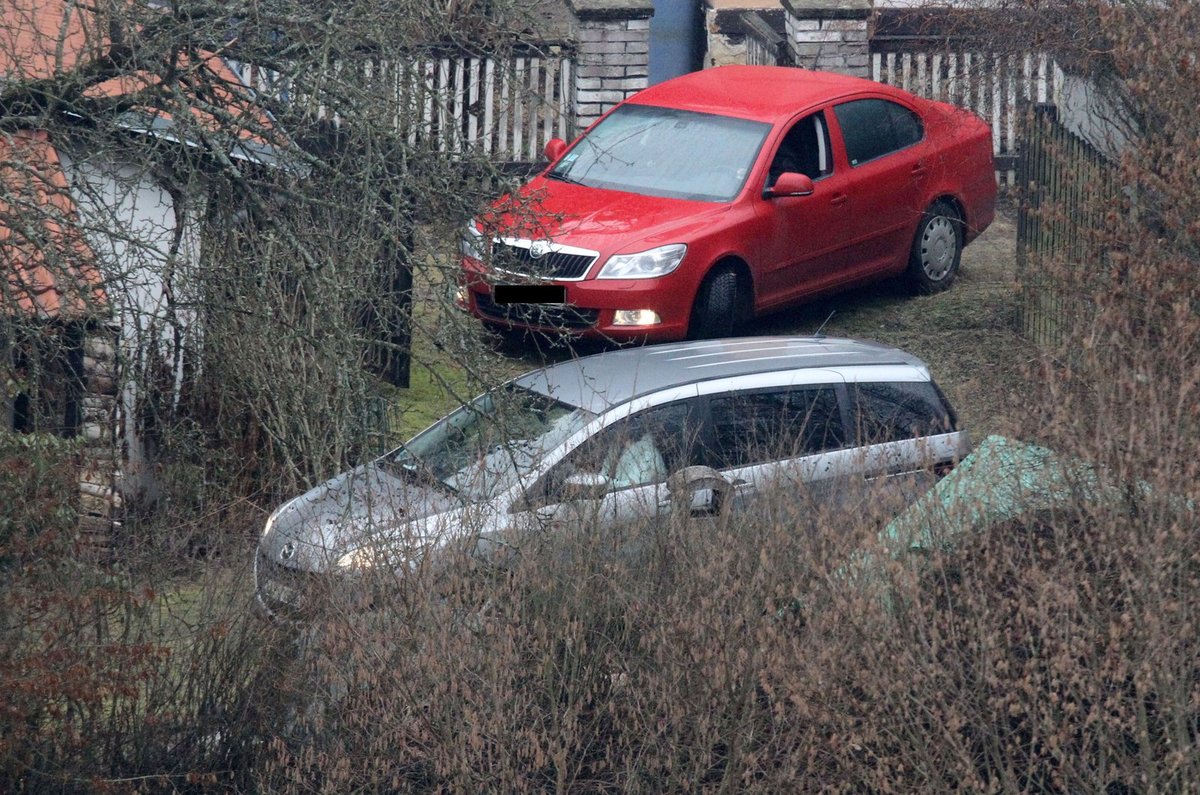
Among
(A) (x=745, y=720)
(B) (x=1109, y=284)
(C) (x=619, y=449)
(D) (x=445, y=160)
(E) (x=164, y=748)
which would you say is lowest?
(E) (x=164, y=748)

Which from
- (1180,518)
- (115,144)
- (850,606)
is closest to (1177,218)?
(1180,518)

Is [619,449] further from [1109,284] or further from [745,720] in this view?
[1109,284]

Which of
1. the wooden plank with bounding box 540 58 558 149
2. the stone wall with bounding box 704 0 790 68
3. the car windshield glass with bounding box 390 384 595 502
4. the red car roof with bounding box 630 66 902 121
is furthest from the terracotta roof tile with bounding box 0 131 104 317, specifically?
the stone wall with bounding box 704 0 790 68

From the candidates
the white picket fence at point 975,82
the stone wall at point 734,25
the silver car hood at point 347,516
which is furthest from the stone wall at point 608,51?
the silver car hood at point 347,516

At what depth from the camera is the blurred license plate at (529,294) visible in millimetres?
7637

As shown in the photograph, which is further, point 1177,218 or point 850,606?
point 1177,218

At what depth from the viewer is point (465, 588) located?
5520 millimetres

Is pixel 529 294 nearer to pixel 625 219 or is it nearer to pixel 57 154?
pixel 625 219

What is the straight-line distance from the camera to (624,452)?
21.7 feet


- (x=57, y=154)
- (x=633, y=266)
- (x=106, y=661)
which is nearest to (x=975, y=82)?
(x=633, y=266)

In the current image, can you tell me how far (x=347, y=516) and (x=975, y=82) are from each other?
10.8m

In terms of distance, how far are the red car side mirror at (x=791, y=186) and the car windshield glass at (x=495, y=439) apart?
332cm

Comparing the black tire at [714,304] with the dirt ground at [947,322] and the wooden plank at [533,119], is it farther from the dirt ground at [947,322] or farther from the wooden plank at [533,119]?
the wooden plank at [533,119]

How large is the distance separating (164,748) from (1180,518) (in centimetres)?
→ 394
